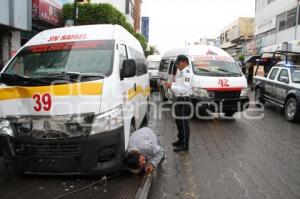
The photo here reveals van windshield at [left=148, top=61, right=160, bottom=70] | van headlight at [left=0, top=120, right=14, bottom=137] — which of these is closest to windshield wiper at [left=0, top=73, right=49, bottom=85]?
van headlight at [left=0, top=120, right=14, bottom=137]

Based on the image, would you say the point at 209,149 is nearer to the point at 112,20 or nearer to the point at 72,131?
the point at 72,131

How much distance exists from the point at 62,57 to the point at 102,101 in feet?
4.56

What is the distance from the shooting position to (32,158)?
4730 millimetres

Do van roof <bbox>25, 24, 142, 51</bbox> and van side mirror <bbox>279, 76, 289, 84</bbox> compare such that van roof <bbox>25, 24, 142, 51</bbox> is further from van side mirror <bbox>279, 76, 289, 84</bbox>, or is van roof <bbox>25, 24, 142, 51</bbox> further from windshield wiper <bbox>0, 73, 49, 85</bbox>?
van side mirror <bbox>279, 76, 289, 84</bbox>

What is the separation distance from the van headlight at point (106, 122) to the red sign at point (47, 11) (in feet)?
34.4

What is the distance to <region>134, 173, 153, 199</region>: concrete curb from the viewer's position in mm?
4406

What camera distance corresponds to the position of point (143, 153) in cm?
540

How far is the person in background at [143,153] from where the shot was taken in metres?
5.08

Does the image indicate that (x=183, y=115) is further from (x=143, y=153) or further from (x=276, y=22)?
(x=276, y=22)

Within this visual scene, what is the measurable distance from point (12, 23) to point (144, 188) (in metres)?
8.66

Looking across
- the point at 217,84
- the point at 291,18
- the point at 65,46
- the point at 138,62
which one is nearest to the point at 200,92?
the point at 217,84

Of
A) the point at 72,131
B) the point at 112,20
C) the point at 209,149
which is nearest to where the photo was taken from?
the point at 72,131

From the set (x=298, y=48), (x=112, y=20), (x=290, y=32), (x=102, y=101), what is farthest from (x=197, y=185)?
(x=290, y=32)

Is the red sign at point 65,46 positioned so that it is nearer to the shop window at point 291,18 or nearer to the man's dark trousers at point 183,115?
the man's dark trousers at point 183,115
